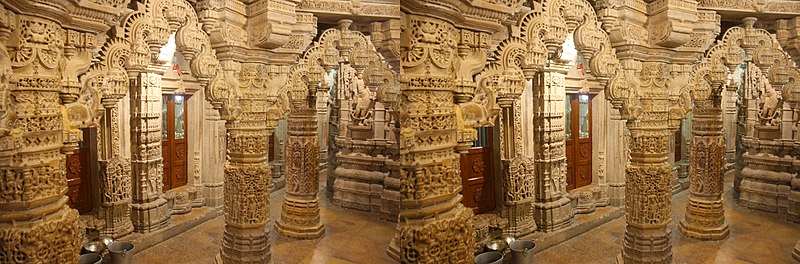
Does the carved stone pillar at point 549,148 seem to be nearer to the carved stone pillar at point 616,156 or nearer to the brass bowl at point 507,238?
the brass bowl at point 507,238

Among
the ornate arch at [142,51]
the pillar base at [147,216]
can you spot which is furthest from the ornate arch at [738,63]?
the pillar base at [147,216]

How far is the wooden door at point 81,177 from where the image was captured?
7.52 metres

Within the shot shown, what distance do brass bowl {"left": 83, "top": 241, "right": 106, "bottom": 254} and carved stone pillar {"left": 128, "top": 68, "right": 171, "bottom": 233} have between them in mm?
1245

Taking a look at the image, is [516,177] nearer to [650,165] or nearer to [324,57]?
[650,165]

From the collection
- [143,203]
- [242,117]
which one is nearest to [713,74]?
[242,117]

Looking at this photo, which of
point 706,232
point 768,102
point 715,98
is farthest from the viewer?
point 768,102

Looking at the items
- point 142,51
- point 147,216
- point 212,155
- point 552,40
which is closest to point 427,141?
point 552,40

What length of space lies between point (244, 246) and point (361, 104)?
468cm

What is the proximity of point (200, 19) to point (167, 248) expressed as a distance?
4.16 meters

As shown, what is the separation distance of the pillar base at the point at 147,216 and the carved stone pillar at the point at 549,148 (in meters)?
5.80

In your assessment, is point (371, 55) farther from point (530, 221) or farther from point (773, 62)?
point (773, 62)

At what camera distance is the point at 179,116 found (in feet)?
33.1

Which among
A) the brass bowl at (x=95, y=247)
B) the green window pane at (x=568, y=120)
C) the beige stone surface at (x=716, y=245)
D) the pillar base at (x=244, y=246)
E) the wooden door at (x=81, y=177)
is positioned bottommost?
the beige stone surface at (x=716, y=245)

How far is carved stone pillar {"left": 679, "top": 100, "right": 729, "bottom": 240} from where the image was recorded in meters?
8.02
